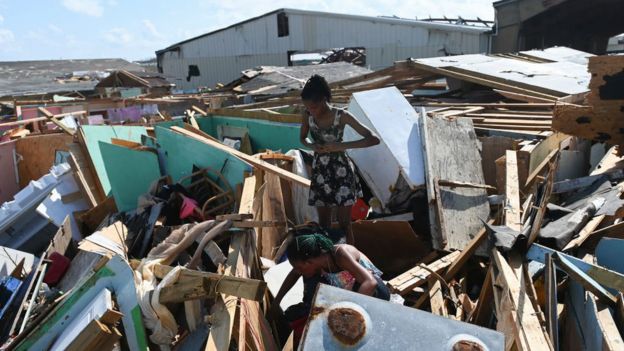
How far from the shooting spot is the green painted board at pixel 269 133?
5.47 metres

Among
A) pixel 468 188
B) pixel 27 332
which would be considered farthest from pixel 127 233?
pixel 468 188

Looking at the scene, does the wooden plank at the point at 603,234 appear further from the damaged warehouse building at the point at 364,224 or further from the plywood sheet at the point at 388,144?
the plywood sheet at the point at 388,144

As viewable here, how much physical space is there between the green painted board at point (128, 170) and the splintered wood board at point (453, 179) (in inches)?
137

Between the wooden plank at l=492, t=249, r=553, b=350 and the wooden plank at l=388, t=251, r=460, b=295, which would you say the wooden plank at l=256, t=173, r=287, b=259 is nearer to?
the wooden plank at l=388, t=251, r=460, b=295

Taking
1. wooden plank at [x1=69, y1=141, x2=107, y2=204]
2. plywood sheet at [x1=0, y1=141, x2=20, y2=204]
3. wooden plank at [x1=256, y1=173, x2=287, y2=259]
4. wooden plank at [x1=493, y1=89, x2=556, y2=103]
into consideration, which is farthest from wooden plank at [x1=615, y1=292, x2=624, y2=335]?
plywood sheet at [x1=0, y1=141, x2=20, y2=204]

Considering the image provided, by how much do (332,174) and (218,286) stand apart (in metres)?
1.45

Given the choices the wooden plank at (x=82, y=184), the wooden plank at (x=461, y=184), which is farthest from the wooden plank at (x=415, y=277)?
the wooden plank at (x=82, y=184)

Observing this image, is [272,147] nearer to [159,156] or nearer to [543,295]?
[159,156]

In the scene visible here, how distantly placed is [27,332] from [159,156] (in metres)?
3.46

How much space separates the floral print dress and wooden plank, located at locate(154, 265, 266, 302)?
Result: 53.4 inches

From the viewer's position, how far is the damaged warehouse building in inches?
85.1

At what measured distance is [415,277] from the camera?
3.02 metres

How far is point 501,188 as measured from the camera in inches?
155

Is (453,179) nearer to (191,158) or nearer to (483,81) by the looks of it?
(191,158)
